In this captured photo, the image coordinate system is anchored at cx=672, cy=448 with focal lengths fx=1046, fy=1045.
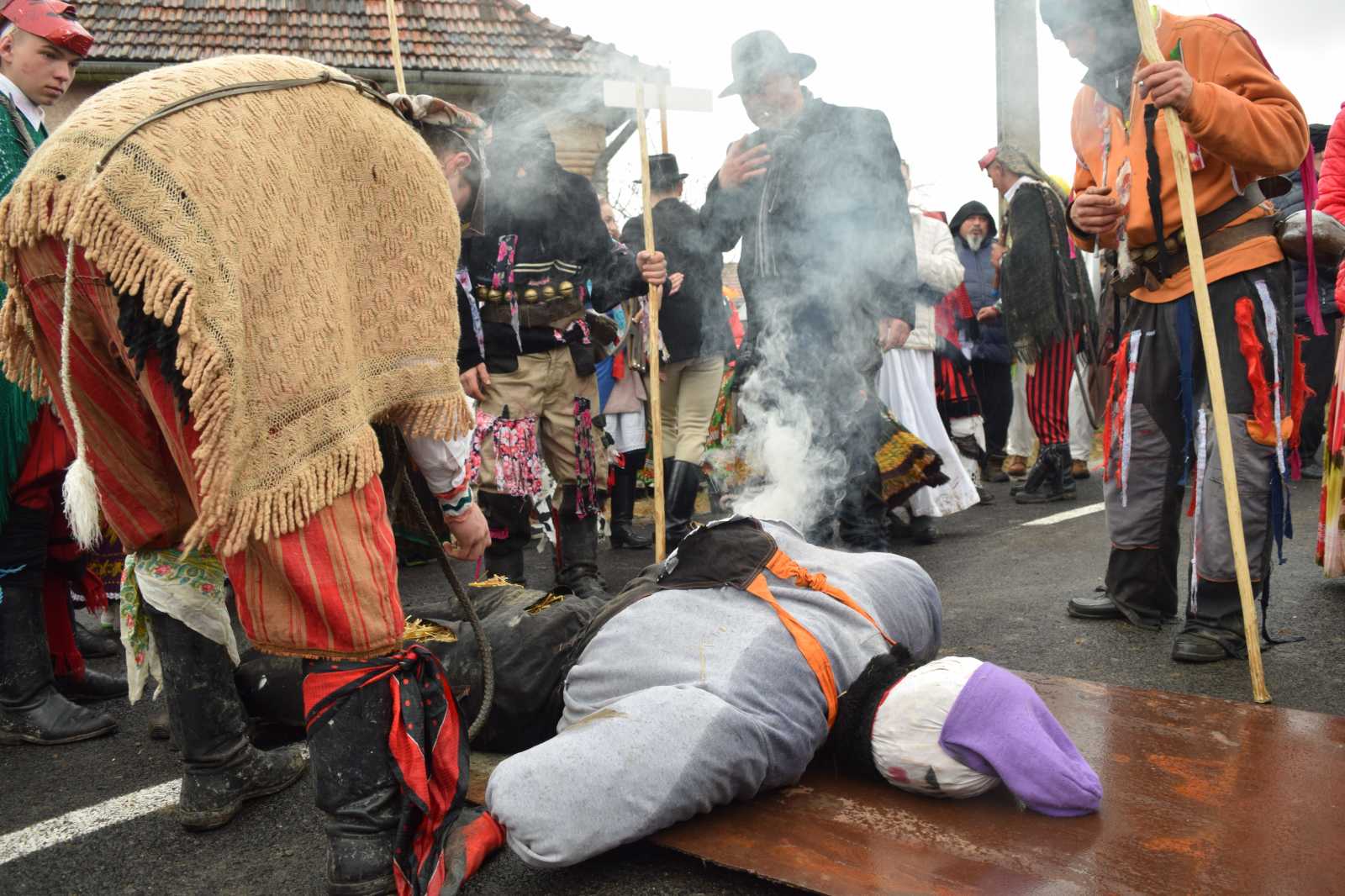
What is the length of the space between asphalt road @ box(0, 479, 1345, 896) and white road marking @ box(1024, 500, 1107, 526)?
0.73 metres

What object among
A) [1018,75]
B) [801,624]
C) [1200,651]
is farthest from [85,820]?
[1018,75]

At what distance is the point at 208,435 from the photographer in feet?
5.12

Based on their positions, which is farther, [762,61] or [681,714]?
[762,61]

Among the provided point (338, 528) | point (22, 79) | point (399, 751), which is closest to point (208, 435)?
point (338, 528)

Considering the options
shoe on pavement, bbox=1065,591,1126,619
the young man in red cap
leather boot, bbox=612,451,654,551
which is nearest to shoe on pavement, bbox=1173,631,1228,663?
shoe on pavement, bbox=1065,591,1126,619

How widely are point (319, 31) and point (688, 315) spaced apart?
6.94 metres

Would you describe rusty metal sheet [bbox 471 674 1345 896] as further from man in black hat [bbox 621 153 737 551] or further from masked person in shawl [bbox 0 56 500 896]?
man in black hat [bbox 621 153 737 551]

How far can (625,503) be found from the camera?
5.90m

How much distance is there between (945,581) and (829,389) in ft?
3.16

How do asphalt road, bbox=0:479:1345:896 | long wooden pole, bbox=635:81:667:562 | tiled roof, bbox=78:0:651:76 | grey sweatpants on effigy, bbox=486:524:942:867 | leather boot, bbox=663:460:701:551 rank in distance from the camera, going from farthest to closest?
tiled roof, bbox=78:0:651:76 → leather boot, bbox=663:460:701:551 → long wooden pole, bbox=635:81:667:562 → asphalt road, bbox=0:479:1345:896 → grey sweatpants on effigy, bbox=486:524:942:867

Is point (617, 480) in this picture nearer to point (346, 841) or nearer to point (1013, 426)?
point (1013, 426)

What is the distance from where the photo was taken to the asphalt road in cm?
193

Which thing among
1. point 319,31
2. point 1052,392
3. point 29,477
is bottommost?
point 1052,392

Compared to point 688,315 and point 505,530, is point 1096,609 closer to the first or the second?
point 505,530
